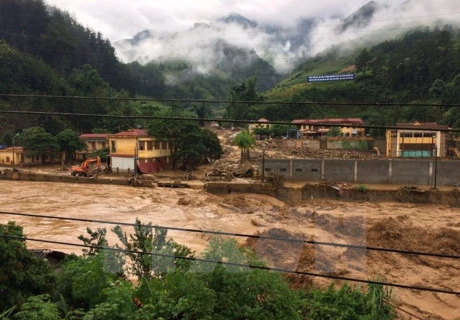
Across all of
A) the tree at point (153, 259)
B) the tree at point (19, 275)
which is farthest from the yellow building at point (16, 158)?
the tree at point (153, 259)

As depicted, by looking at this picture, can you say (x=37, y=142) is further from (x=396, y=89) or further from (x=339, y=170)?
(x=396, y=89)

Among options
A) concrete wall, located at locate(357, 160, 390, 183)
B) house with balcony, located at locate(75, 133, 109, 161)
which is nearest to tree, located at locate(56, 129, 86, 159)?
house with balcony, located at locate(75, 133, 109, 161)

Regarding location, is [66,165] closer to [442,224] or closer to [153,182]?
[153,182]

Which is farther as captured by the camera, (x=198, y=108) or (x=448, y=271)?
(x=198, y=108)

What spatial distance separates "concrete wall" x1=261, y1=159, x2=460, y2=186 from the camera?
90.0 feet

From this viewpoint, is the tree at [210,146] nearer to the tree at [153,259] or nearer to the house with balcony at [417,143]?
the house with balcony at [417,143]

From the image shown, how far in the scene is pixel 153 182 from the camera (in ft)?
100

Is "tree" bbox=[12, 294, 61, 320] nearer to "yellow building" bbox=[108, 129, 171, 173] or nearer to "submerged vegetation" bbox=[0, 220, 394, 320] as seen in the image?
"submerged vegetation" bbox=[0, 220, 394, 320]

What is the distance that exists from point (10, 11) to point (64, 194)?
6513 cm

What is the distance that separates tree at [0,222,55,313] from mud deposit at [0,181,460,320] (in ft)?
22.0

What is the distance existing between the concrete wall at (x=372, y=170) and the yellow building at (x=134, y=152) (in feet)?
35.8

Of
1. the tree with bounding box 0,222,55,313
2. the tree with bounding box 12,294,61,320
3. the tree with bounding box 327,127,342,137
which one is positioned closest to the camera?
the tree with bounding box 12,294,61,320

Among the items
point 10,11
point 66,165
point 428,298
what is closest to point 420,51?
point 66,165

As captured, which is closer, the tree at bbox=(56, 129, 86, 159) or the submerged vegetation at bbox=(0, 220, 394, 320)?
the submerged vegetation at bbox=(0, 220, 394, 320)
